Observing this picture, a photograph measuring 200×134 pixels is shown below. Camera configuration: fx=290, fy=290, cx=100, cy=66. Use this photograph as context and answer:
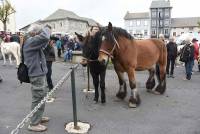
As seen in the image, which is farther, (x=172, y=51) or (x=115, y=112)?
(x=172, y=51)

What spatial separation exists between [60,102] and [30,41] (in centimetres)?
265

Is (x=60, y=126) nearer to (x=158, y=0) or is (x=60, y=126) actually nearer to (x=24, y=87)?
(x=24, y=87)

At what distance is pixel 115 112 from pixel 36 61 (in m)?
2.29

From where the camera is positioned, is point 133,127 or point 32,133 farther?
point 133,127

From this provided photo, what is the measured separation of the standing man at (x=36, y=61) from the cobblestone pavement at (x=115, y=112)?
272mm

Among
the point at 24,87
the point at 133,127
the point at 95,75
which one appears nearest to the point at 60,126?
the point at 133,127

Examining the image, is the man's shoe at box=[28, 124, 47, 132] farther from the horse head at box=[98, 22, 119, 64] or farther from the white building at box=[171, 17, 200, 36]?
the white building at box=[171, 17, 200, 36]

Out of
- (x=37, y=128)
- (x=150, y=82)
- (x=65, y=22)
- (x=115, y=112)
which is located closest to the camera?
(x=37, y=128)

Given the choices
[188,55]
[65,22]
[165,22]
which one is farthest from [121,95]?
[165,22]

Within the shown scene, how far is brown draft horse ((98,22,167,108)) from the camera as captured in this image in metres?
6.23

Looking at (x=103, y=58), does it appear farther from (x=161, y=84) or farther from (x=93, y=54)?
(x=161, y=84)

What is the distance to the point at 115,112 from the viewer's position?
6.40 metres

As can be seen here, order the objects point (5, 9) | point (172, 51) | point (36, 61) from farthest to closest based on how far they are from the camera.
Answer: point (5, 9)
point (172, 51)
point (36, 61)

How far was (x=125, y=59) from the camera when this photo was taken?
6.72m
